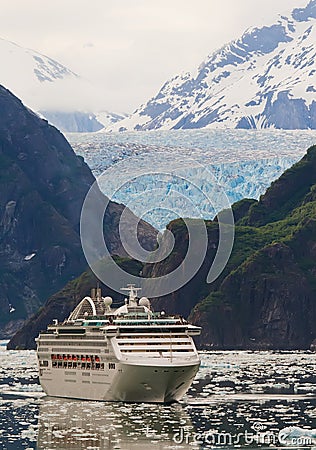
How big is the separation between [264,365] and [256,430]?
79.9m

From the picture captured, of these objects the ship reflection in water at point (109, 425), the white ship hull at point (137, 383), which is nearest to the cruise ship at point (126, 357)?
the white ship hull at point (137, 383)

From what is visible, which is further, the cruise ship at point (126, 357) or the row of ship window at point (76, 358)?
the row of ship window at point (76, 358)

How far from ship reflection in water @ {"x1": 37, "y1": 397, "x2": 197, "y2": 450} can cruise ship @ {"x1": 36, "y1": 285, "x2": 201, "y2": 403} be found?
1.15 m

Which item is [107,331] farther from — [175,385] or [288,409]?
[288,409]

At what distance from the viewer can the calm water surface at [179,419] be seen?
80.8 m

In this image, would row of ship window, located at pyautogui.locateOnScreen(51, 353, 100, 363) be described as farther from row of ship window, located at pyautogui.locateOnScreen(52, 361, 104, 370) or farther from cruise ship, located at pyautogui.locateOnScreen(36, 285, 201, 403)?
row of ship window, located at pyautogui.locateOnScreen(52, 361, 104, 370)

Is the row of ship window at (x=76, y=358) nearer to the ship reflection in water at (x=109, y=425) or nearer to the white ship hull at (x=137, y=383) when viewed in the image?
the white ship hull at (x=137, y=383)

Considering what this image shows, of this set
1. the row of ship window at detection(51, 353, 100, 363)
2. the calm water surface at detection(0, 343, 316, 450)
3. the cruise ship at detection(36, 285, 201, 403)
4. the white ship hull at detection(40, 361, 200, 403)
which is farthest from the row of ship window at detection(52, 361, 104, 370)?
the calm water surface at detection(0, 343, 316, 450)

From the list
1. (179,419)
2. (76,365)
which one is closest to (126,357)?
(76,365)

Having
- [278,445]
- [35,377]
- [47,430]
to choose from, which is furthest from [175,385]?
[35,377]

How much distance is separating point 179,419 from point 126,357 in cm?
988

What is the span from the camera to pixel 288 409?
320 ft

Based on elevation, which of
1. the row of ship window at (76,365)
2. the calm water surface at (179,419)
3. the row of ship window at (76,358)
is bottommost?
the calm water surface at (179,419)

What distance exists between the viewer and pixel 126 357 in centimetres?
10088
